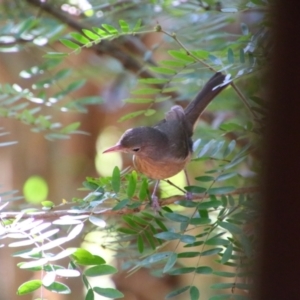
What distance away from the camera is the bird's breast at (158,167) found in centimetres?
170

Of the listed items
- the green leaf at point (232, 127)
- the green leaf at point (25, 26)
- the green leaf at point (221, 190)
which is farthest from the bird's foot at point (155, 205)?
the green leaf at point (25, 26)

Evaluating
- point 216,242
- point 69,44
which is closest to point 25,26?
point 69,44

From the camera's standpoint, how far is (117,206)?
1.17 m

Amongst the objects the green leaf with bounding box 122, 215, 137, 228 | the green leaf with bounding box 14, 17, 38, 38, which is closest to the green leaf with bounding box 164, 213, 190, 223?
the green leaf with bounding box 122, 215, 137, 228

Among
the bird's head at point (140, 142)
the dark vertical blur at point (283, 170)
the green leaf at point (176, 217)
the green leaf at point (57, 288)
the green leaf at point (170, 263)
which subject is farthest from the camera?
the bird's head at point (140, 142)

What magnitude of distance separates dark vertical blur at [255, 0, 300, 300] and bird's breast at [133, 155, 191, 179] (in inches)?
47.7

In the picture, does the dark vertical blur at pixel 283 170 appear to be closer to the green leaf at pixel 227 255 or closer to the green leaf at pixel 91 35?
the green leaf at pixel 227 255

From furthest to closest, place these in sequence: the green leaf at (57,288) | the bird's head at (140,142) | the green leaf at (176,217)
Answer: the bird's head at (140,142) < the green leaf at (176,217) < the green leaf at (57,288)

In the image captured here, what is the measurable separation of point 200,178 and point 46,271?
18.9 inches

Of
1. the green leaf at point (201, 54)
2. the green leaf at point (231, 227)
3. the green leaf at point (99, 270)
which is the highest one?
the green leaf at point (201, 54)

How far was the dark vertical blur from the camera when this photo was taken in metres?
0.43

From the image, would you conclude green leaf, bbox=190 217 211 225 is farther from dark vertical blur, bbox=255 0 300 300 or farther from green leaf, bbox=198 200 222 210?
dark vertical blur, bbox=255 0 300 300

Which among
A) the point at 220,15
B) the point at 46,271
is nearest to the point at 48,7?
the point at 220,15

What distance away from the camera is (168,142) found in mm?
1879
